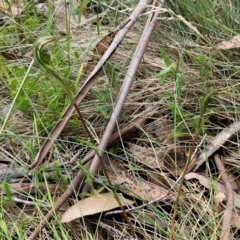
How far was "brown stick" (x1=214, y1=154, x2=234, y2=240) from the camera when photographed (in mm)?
1491

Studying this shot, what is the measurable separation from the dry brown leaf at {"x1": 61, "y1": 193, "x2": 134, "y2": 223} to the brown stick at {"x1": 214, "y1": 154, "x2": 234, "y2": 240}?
0.90ft

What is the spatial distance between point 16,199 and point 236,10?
116 cm

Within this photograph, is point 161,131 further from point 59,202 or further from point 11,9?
point 11,9

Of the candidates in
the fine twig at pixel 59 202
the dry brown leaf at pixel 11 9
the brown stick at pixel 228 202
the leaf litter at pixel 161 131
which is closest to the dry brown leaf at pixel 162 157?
the leaf litter at pixel 161 131

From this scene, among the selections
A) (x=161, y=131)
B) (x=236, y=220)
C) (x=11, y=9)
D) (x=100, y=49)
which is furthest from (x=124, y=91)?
(x=11, y=9)

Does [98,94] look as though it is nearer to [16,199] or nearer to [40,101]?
[40,101]

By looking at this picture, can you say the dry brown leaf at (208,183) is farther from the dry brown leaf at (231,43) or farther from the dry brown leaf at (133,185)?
the dry brown leaf at (231,43)

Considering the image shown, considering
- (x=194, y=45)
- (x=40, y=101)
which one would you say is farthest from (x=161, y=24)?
(x=40, y=101)

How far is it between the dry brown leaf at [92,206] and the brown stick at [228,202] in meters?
0.27

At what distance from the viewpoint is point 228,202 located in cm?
159

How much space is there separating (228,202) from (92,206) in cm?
40

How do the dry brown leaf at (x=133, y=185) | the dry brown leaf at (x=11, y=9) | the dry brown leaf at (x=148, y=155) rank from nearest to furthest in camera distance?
the dry brown leaf at (x=133, y=185) < the dry brown leaf at (x=148, y=155) < the dry brown leaf at (x=11, y=9)

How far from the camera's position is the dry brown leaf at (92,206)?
1530 millimetres

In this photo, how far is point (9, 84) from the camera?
191 cm
